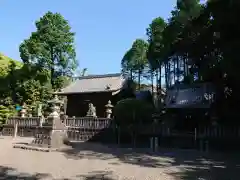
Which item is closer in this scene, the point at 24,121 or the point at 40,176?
the point at 40,176

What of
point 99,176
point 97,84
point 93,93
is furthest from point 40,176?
point 97,84

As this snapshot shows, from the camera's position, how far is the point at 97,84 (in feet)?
82.4

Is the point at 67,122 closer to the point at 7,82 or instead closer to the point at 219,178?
the point at 219,178

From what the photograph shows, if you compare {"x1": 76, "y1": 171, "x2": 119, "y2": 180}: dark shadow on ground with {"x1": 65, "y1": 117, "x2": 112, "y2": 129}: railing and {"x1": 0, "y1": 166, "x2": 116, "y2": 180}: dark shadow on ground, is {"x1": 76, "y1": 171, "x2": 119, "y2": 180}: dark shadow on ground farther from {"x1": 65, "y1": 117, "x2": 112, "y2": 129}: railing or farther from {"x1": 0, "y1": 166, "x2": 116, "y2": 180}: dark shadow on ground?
{"x1": 65, "y1": 117, "x2": 112, "y2": 129}: railing

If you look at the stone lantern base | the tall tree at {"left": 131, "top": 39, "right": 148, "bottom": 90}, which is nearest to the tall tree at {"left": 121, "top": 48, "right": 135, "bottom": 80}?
the tall tree at {"left": 131, "top": 39, "right": 148, "bottom": 90}

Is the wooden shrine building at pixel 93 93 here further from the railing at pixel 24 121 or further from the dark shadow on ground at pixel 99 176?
the dark shadow on ground at pixel 99 176

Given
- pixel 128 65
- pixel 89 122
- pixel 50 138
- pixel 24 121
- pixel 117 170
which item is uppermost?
pixel 128 65

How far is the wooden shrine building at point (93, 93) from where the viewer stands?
22.7 metres

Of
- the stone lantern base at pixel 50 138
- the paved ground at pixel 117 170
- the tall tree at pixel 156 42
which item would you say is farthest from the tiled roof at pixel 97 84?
the paved ground at pixel 117 170

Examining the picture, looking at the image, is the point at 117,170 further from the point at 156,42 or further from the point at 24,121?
the point at 156,42

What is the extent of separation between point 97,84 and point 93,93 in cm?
196

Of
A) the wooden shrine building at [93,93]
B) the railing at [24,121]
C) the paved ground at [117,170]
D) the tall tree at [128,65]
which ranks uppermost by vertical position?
the tall tree at [128,65]

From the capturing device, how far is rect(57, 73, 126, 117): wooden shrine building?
74.4 ft

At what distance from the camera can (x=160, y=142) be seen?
13.7 m
